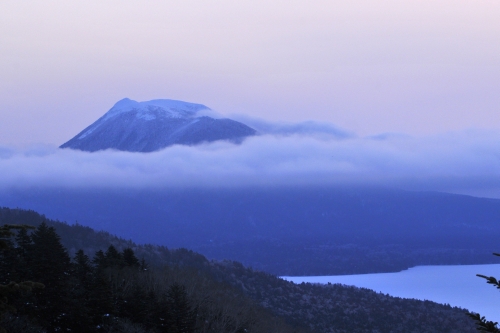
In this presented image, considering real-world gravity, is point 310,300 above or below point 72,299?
below

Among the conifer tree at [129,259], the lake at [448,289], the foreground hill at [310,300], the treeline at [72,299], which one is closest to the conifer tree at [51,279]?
the treeline at [72,299]

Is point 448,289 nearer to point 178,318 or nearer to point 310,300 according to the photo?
point 310,300

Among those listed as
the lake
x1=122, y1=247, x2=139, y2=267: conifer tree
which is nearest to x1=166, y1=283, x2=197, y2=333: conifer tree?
x1=122, y1=247, x2=139, y2=267: conifer tree

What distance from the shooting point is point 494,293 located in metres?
139

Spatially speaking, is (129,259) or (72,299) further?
(129,259)

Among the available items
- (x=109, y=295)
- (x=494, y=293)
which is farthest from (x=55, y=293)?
(x=494, y=293)

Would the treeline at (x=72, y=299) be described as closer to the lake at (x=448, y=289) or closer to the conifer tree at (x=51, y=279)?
the conifer tree at (x=51, y=279)

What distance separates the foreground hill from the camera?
90375 millimetres

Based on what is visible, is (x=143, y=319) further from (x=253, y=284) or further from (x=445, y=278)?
(x=445, y=278)

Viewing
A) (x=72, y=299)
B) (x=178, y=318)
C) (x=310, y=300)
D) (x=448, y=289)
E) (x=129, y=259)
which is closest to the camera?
(x=72, y=299)

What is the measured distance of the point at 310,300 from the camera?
102062 mm

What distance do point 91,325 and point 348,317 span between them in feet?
230

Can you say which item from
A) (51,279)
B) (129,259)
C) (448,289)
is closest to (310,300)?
(448,289)

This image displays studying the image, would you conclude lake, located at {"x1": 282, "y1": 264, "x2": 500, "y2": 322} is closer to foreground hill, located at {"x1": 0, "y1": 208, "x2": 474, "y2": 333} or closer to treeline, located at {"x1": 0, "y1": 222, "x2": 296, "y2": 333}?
foreground hill, located at {"x1": 0, "y1": 208, "x2": 474, "y2": 333}
